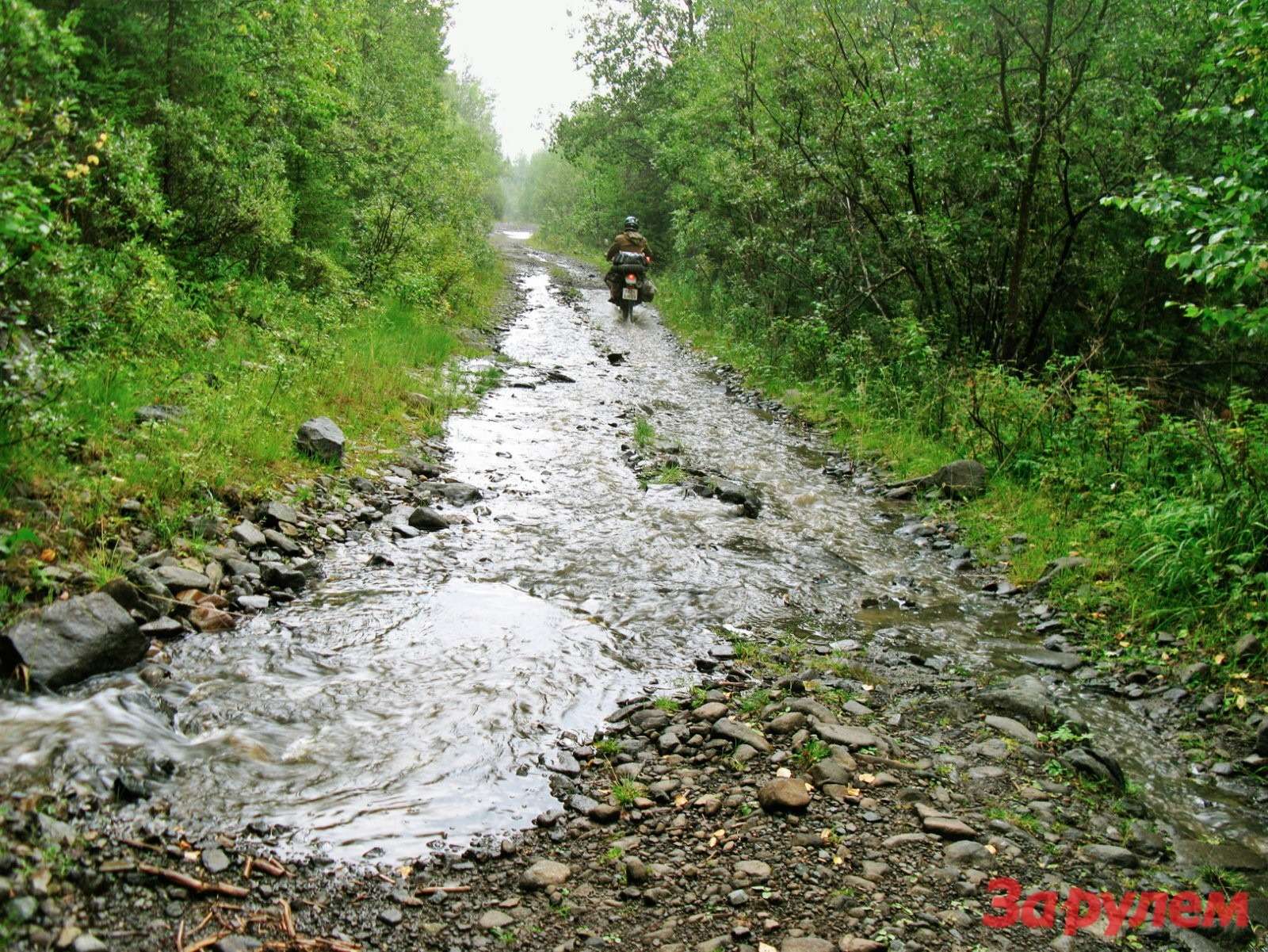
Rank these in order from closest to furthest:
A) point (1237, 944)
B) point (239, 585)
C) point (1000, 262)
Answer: point (1237, 944), point (239, 585), point (1000, 262)

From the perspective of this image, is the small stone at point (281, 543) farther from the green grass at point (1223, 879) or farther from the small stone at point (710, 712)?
the green grass at point (1223, 879)

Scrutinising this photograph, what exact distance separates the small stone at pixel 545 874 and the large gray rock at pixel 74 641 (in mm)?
2725

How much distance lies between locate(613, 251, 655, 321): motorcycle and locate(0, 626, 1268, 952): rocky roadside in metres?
20.5

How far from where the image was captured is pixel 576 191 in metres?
61.0

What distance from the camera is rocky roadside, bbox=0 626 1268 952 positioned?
3150 millimetres

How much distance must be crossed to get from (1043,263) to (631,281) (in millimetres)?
13914

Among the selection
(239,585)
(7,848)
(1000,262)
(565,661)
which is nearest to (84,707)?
(7,848)

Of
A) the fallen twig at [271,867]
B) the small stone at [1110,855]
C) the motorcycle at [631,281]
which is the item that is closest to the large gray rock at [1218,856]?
the small stone at [1110,855]

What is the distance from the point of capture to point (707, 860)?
3.73 meters

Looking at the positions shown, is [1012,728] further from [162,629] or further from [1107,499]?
[162,629]

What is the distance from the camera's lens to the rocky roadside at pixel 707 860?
315 centimetres

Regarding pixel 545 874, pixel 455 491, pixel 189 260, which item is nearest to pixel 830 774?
pixel 545 874

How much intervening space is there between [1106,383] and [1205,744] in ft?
16.1

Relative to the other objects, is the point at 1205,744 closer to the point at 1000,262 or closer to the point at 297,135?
the point at 1000,262
